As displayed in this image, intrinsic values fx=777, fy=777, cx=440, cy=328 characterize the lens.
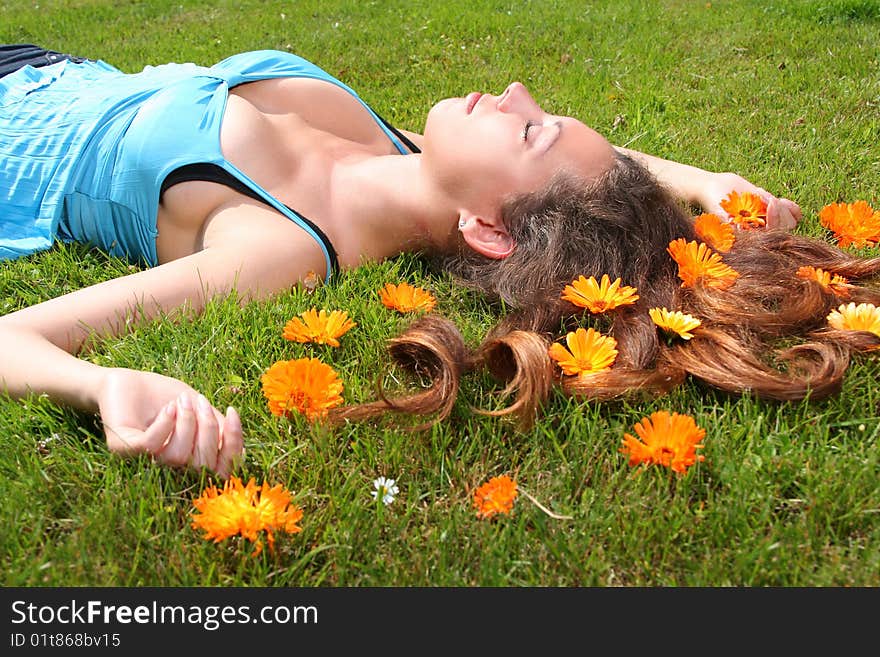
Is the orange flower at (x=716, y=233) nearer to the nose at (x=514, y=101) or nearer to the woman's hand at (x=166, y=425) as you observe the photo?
the nose at (x=514, y=101)

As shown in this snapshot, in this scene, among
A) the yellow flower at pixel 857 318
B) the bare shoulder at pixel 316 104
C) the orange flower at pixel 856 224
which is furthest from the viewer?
the bare shoulder at pixel 316 104

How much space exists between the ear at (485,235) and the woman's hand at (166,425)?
116 cm

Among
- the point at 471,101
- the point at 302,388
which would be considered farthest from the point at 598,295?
the point at 302,388

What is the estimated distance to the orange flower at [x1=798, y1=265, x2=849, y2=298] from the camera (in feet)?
8.25

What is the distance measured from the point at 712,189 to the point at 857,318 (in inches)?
42.5

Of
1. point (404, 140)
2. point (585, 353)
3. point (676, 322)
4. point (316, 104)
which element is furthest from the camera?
point (404, 140)

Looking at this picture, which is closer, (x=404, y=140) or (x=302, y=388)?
(x=302, y=388)

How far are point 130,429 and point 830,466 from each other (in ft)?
5.18

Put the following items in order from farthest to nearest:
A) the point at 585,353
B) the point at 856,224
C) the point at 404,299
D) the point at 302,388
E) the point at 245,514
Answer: the point at 856,224 < the point at 404,299 < the point at 585,353 < the point at 302,388 < the point at 245,514

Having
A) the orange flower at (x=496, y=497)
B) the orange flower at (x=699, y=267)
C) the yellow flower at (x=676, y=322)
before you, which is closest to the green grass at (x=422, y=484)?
the orange flower at (x=496, y=497)

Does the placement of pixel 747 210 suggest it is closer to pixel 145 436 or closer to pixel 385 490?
pixel 385 490

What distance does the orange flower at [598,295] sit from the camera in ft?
7.54

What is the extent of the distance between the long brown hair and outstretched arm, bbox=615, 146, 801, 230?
251mm

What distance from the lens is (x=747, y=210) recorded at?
9.80 ft
